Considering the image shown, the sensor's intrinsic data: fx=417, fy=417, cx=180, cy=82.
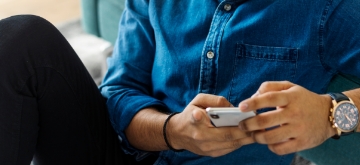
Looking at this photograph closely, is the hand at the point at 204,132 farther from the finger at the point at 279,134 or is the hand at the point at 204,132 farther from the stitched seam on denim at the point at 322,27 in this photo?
the stitched seam on denim at the point at 322,27

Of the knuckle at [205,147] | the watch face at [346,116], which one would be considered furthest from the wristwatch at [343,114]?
the knuckle at [205,147]

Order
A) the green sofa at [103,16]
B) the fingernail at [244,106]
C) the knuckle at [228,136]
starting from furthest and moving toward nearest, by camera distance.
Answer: the green sofa at [103,16] → the knuckle at [228,136] → the fingernail at [244,106]

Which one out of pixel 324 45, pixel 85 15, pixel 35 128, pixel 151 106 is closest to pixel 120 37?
pixel 151 106

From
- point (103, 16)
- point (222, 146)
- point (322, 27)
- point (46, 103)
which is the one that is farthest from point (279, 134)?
point (103, 16)

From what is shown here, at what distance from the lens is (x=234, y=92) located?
89cm

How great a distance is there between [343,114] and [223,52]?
275 millimetres

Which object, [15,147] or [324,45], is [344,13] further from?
[15,147]

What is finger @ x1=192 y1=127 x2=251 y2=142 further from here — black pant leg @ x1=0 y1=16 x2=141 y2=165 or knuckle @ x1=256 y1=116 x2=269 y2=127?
black pant leg @ x1=0 y1=16 x2=141 y2=165

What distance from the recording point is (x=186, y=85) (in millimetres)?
955

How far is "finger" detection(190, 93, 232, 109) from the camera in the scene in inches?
30.4

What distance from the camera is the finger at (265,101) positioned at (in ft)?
2.14

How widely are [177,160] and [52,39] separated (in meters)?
0.39

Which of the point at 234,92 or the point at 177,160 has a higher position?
the point at 234,92

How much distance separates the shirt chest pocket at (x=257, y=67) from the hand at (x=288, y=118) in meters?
0.12
